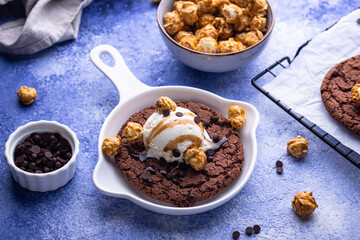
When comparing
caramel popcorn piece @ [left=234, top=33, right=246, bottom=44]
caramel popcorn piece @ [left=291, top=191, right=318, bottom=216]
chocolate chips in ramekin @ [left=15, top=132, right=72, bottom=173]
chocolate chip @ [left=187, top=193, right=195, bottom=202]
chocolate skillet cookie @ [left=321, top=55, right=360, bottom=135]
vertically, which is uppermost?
caramel popcorn piece @ [left=234, top=33, right=246, bottom=44]

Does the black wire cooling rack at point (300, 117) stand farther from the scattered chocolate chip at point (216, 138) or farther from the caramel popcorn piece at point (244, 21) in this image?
the scattered chocolate chip at point (216, 138)

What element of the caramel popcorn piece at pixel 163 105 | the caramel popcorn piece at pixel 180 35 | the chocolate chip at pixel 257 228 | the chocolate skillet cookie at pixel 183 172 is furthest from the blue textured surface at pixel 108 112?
Answer: the caramel popcorn piece at pixel 163 105

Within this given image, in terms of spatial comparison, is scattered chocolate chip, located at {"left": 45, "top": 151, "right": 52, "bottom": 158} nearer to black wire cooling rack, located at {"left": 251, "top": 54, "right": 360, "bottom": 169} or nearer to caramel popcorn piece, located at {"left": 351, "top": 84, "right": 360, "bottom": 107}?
black wire cooling rack, located at {"left": 251, "top": 54, "right": 360, "bottom": 169}

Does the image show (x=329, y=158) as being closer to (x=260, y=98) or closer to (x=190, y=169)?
(x=260, y=98)

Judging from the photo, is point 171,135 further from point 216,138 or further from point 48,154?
point 48,154

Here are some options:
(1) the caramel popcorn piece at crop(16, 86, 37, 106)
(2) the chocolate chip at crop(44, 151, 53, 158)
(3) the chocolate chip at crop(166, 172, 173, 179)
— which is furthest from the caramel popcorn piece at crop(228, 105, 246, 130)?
(1) the caramel popcorn piece at crop(16, 86, 37, 106)

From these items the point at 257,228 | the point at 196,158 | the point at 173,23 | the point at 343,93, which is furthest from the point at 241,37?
the point at 257,228
